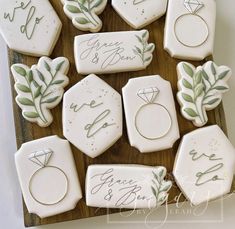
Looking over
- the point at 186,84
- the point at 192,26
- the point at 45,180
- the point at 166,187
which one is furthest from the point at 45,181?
the point at 192,26

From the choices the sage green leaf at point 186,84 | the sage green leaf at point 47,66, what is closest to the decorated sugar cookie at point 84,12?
the sage green leaf at point 47,66

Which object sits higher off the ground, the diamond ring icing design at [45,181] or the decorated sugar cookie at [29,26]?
the decorated sugar cookie at [29,26]

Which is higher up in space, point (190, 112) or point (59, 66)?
point (59, 66)

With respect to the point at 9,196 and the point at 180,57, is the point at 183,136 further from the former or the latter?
the point at 9,196

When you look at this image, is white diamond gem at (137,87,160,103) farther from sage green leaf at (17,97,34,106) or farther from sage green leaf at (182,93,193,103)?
sage green leaf at (17,97,34,106)

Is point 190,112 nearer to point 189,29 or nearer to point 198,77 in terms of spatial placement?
point 198,77

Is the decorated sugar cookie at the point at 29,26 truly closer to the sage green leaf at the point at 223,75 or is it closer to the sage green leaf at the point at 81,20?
the sage green leaf at the point at 81,20
